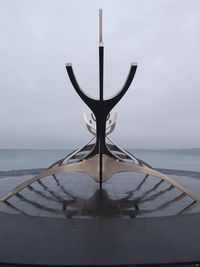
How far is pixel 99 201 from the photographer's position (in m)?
12.5

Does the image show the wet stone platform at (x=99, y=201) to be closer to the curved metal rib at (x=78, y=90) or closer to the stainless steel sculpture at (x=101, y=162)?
the stainless steel sculpture at (x=101, y=162)

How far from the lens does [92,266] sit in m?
6.41

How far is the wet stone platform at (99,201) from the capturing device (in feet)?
34.9

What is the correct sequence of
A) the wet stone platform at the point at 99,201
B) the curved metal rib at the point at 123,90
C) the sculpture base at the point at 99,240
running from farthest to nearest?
the wet stone platform at the point at 99,201
the curved metal rib at the point at 123,90
the sculpture base at the point at 99,240

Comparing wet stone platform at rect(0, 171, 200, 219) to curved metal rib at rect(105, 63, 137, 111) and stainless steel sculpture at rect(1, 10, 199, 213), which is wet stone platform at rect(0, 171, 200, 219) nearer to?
stainless steel sculpture at rect(1, 10, 199, 213)

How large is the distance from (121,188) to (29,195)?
4.68 m

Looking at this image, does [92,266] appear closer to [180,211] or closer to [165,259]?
[165,259]

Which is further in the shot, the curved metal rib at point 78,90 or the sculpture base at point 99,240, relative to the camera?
the curved metal rib at point 78,90

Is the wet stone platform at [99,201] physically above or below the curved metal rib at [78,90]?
below

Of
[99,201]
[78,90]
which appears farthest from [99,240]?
[78,90]

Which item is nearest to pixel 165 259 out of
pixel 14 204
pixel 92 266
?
pixel 92 266

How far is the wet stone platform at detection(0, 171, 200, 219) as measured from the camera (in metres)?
10.6

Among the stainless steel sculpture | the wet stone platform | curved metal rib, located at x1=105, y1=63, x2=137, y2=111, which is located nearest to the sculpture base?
the wet stone platform

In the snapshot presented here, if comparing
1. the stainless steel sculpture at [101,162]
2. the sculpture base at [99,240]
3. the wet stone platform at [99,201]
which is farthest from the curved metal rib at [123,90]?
the sculpture base at [99,240]
